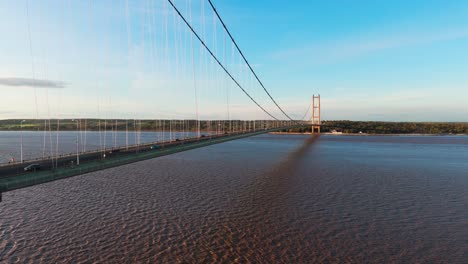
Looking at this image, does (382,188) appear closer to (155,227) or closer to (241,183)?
(241,183)

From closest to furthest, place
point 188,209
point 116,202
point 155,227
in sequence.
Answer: point 155,227
point 188,209
point 116,202

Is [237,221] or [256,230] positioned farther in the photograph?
[237,221]

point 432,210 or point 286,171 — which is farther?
point 286,171

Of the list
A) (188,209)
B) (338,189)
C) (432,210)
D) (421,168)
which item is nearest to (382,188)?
(338,189)

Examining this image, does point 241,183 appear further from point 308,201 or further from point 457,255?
point 457,255

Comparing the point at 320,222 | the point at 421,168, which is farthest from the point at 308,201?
the point at 421,168

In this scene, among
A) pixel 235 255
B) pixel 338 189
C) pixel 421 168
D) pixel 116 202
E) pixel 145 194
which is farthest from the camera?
pixel 421 168
